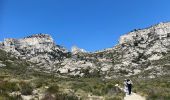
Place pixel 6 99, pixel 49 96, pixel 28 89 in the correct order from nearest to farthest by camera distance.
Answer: pixel 6 99, pixel 49 96, pixel 28 89

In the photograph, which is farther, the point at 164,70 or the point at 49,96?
the point at 164,70

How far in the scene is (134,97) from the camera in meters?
34.1

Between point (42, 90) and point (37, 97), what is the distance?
10.3 ft

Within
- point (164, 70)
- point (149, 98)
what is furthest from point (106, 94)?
point (164, 70)

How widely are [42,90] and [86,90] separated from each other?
6120 mm

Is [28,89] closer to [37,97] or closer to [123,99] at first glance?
[37,97]

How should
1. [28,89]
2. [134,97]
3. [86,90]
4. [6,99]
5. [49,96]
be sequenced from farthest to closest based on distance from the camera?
[86,90]
[134,97]
[28,89]
[49,96]
[6,99]

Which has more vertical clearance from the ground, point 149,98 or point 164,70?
point 164,70

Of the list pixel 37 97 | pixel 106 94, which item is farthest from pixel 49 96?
pixel 106 94

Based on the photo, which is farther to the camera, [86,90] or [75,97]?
[86,90]

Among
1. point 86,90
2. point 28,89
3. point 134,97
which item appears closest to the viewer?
point 28,89

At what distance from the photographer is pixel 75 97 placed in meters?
29.9

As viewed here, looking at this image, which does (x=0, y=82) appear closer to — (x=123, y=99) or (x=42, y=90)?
(x=42, y=90)

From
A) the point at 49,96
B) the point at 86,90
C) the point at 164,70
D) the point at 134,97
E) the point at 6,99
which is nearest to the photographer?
the point at 6,99
